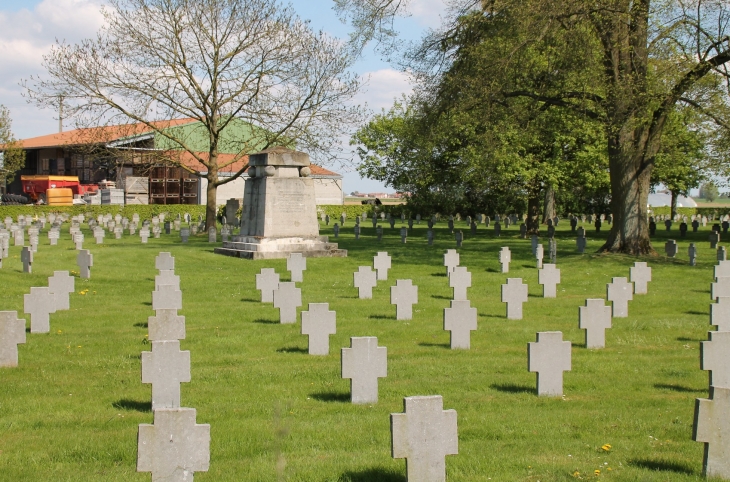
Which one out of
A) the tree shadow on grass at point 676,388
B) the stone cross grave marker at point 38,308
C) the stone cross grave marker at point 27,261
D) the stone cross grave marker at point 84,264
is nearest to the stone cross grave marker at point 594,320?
the tree shadow on grass at point 676,388

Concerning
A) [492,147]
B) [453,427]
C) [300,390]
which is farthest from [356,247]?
[453,427]

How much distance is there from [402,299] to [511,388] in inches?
184

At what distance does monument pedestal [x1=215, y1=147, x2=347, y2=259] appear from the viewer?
25.2m

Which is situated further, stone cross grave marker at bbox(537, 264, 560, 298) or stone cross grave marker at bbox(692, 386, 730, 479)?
stone cross grave marker at bbox(537, 264, 560, 298)

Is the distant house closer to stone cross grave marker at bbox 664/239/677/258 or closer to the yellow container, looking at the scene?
the yellow container

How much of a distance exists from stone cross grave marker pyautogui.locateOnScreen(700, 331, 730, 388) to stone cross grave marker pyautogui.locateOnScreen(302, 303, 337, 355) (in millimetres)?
4102

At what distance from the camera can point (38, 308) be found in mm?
11516

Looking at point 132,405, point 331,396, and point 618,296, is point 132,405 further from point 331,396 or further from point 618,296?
point 618,296

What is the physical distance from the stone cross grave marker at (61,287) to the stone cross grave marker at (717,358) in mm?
9572

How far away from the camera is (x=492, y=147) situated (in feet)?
84.5

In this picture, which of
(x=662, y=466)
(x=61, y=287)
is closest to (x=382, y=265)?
(x=61, y=287)

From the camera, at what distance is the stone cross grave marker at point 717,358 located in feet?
27.0

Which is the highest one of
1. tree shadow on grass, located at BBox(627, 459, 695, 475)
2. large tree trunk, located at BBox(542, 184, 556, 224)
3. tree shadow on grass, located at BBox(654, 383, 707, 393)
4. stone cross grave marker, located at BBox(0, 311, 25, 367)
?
large tree trunk, located at BBox(542, 184, 556, 224)

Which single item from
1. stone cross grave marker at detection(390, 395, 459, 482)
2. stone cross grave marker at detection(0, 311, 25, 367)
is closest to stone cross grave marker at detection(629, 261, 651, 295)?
stone cross grave marker at detection(0, 311, 25, 367)
